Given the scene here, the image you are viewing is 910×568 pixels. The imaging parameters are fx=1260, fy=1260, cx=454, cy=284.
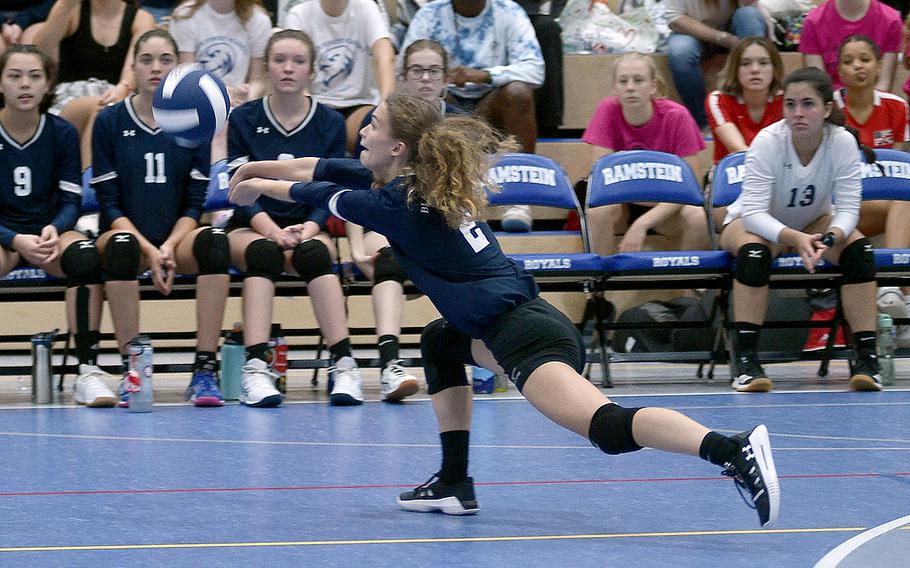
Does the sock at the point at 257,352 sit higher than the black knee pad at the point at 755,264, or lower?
lower

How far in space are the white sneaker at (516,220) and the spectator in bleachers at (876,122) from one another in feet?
6.11

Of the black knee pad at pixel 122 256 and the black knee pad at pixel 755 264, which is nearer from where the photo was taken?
the black knee pad at pixel 122 256

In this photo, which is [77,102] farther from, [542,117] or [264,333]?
[542,117]

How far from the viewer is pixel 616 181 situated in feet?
22.3

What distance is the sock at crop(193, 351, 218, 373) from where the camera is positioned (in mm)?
5883

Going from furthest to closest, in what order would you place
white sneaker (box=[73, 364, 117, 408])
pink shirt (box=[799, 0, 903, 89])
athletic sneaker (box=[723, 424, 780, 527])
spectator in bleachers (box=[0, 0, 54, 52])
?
pink shirt (box=[799, 0, 903, 89]), spectator in bleachers (box=[0, 0, 54, 52]), white sneaker (box=[73, 364, 117, 408]), athletic sneaker (box=[723, 424, 780, 527])

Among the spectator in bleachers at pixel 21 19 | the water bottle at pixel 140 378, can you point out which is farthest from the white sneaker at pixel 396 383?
the spectator in bleachers at pixel 21 19

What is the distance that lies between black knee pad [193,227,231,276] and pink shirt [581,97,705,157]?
2400mm

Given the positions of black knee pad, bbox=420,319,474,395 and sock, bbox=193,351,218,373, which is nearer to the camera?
black knee pad, bbox=420,319,474,395

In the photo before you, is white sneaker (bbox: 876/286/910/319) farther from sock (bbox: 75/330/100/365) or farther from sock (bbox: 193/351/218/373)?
sock (bbox: 75/330/100/365)

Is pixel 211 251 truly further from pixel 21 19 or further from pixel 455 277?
pixel 455 277

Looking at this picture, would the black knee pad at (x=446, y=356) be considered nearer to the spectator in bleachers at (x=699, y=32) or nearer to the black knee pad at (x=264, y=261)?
the black knee pad at (x=264, y=261)

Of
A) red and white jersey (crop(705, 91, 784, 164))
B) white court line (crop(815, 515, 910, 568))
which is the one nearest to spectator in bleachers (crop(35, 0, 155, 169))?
red and white jersey (crop(705, 91, 784, 164))

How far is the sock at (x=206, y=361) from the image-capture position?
588cm
